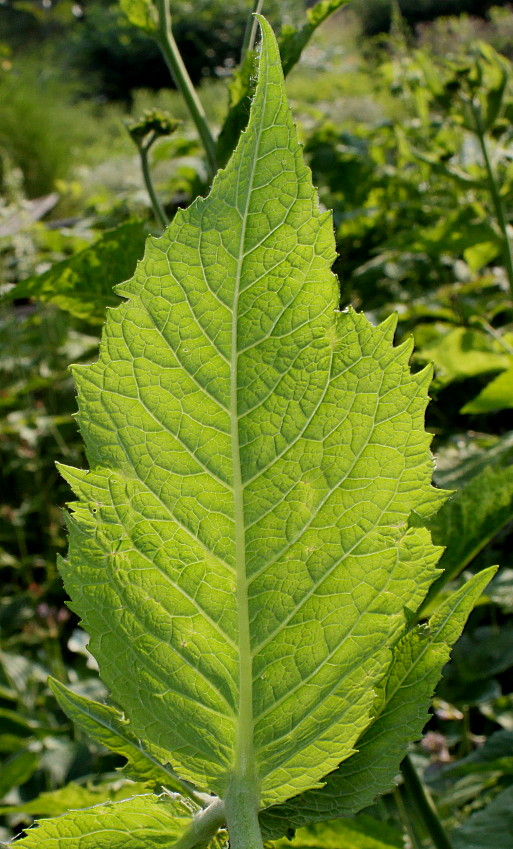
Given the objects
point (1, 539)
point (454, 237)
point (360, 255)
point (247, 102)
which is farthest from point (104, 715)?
point (1, 539)

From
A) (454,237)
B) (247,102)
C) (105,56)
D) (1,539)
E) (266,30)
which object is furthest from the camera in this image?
(105,56)

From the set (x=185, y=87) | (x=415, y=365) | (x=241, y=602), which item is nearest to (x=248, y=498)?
(x=241, y=602)

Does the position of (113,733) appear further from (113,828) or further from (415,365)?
(415,365)

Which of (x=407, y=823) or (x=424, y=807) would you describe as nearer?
(x=424, y=807)

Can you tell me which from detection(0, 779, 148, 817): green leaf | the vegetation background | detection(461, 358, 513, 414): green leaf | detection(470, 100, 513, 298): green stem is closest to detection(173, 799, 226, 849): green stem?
the vegetation background

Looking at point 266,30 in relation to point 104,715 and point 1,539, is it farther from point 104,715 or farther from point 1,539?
point 1,539
